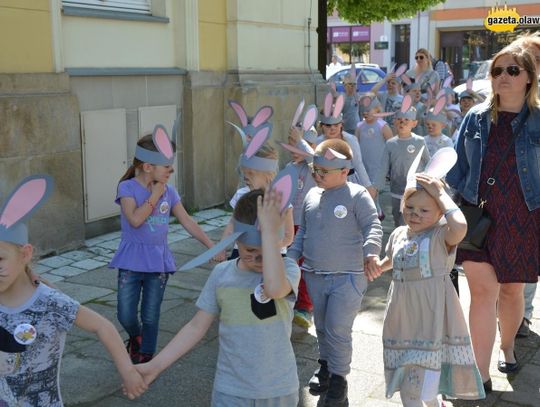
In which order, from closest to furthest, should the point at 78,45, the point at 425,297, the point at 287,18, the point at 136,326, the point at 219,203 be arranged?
1. the point at 425,297
2. the point at 136,326
3. the point at 78,45
4. the point at 219,203
5. the point at 287,18

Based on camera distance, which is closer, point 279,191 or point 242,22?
point 279,191

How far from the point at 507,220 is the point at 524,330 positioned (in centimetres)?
127

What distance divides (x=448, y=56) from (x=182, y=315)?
33.8 meters

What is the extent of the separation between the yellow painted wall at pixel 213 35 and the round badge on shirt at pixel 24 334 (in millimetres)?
6797

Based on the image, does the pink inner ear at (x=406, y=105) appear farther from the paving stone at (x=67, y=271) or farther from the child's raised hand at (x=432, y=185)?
the child's raised hand at (x=432, y=185)

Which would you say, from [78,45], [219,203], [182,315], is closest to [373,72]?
[219,203]

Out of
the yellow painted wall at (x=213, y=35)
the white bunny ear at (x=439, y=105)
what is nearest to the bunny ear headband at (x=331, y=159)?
the white bunny ear at (x=439, y=105)

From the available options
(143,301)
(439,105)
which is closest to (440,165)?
(143,301)

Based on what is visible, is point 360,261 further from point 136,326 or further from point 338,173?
point 136,326

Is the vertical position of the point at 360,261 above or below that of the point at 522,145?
below

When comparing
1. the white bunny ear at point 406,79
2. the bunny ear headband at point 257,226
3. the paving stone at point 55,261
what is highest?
the white bunny ear at point 406,79

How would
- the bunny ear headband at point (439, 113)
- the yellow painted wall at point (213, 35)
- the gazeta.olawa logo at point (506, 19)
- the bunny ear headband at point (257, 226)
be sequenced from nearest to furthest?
the bunny ear headband at point (257, 226) → the bunny ear headband at point (439, 113) → the yellow painted wall at point (213, 35) → the gazeta.olawa logo at point (506, 19)

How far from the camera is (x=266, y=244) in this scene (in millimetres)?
2631

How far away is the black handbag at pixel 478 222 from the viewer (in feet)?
13.1
